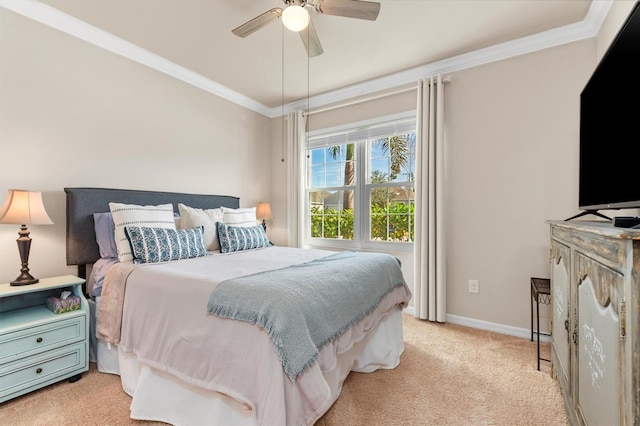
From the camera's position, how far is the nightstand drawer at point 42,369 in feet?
5.54

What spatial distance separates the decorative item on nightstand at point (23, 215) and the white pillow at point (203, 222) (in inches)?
36.8

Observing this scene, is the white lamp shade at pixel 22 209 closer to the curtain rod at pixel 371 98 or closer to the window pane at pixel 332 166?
the window pane at pixel 332 166

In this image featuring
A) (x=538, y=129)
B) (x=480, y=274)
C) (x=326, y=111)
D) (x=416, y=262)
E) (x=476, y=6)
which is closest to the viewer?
(x=476, y=6)

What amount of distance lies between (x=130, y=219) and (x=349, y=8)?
2122 millimetres

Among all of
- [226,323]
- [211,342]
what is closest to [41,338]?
[211,342]

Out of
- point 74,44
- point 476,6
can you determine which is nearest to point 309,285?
point 476,6

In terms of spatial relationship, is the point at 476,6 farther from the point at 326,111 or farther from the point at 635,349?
the point at 635,349

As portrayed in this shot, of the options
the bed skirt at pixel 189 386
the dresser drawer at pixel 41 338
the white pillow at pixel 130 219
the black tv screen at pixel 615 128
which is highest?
the black tv screen at pixel 615 128

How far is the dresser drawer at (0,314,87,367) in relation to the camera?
1.69m

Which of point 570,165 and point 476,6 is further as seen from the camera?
point 570,165

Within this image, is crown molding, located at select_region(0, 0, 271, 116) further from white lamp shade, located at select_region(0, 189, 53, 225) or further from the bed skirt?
the bed skirt

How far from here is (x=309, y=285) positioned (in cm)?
148

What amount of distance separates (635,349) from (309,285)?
1.13 metres

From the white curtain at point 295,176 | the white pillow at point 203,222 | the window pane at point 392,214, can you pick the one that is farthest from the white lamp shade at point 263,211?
the window pane at point 392,214
